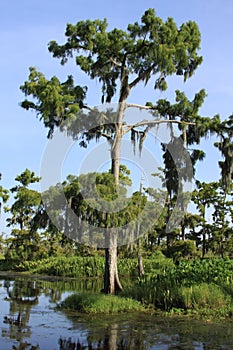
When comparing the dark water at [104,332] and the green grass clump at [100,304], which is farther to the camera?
the green grass clump at [100,304]

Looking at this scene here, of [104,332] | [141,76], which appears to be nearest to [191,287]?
[104,332]

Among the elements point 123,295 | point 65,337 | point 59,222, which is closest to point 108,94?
point 59,222

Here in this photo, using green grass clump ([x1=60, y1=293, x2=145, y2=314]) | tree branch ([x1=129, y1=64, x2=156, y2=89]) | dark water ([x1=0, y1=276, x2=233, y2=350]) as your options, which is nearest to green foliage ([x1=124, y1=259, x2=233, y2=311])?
green grass clump ([x1=60, y1=293, x2=145, y2=314])

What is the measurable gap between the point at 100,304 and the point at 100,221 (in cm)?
377

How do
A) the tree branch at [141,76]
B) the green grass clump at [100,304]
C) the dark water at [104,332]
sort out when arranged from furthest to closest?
1. the tree branch at [141,76]
2. the green grass clump at [100,304]
3. the dark water at [104,332]

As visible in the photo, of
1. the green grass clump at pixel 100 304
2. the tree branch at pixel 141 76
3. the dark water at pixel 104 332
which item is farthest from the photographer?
the tree branch at pixel 141 76

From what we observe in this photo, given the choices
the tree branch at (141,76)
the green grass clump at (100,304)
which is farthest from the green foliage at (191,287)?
the tree branch at (141,76)

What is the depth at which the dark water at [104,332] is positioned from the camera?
7574 mm

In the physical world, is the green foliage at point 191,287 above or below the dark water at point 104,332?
above

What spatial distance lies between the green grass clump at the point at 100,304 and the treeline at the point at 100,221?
9.02ft

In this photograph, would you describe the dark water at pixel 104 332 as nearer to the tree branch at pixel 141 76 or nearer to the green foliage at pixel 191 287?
the green foliage at pixel 191 287

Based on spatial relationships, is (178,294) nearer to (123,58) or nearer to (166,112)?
(166,112)

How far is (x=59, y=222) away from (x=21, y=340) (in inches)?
459

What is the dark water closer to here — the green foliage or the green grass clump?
the green grass clump
